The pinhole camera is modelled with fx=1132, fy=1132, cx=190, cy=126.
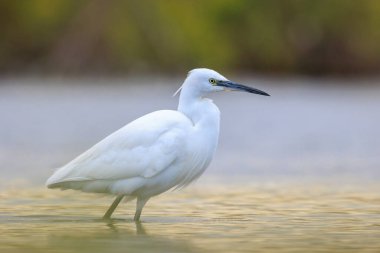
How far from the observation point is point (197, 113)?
9.10 meters

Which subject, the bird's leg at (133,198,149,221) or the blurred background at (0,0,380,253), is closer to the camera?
the blurred background at (0,0,380,253)

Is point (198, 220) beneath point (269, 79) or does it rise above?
beneath

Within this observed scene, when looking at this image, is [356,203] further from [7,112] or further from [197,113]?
[7,112]

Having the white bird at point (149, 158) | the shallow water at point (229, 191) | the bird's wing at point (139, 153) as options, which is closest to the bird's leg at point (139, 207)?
the white bird at point (149, 158)

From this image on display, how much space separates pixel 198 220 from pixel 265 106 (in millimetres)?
17137

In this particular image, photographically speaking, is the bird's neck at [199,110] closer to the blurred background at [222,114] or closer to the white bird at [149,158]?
the white bird at [149,158]

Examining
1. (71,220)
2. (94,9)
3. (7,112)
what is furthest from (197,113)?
(94,9)

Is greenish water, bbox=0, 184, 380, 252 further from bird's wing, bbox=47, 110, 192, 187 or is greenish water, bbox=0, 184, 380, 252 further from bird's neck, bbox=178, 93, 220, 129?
bird's neck, bbox=178, 93, 220, 129

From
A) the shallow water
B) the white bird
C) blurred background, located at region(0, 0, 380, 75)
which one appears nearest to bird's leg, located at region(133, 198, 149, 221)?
the white bird

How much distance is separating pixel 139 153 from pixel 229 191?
2243 mm

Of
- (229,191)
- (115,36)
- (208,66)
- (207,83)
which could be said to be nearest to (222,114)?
(229,191)

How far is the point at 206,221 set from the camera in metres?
8.67

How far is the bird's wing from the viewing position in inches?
345

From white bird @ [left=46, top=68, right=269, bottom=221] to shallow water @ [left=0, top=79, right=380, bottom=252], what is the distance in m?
0.27
